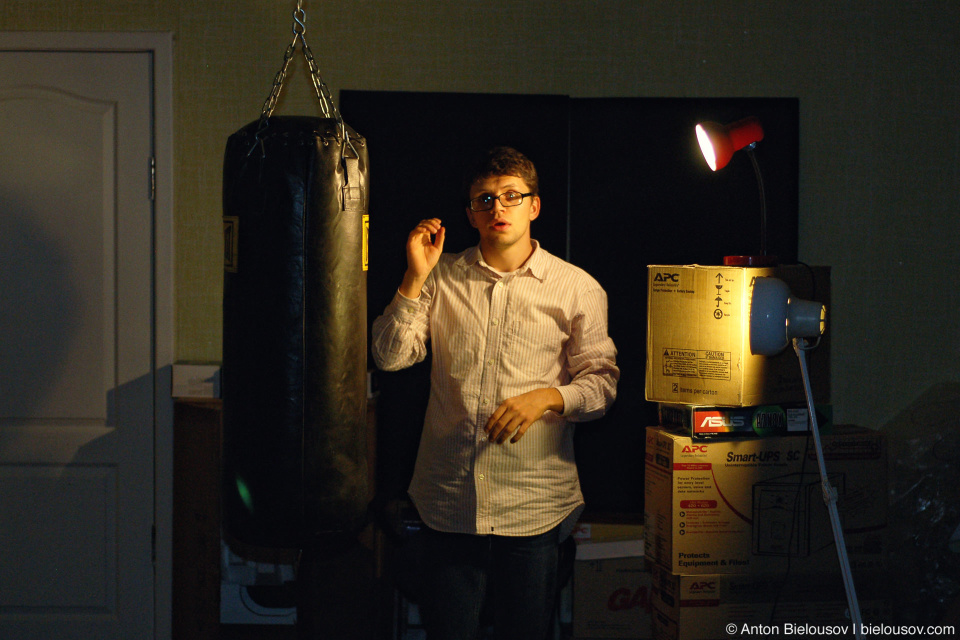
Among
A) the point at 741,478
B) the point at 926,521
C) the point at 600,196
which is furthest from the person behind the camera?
the point at 600,196

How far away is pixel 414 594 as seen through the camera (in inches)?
89.5

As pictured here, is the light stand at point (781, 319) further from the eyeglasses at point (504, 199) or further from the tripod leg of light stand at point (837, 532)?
the eyeglasses at point (504, 199)

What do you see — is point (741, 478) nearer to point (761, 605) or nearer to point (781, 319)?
point (761, 605)

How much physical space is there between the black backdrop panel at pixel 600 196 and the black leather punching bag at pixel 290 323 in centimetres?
124

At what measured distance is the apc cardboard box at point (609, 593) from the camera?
2.75m

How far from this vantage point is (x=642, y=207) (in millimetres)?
2938

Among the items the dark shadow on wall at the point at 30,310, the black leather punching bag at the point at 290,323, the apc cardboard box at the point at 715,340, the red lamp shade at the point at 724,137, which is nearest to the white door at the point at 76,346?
the dark shadow on wall at the point at 30,310

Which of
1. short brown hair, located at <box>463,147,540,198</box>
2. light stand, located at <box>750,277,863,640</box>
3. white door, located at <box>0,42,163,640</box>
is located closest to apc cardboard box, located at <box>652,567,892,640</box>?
light stand, located at <box>750,277,863,640</box>

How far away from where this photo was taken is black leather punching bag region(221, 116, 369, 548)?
1615 millimetres

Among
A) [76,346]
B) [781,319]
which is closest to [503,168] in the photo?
[781,319]

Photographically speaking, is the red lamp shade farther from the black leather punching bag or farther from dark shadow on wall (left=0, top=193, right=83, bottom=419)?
dark shadow on wall (left=0, top=193, right=83, bottom=419)

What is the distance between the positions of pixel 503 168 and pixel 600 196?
94 cm

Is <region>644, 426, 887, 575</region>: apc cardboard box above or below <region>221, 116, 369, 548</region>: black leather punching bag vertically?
below

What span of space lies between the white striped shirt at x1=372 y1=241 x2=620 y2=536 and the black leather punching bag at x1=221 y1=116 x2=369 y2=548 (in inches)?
16.8
